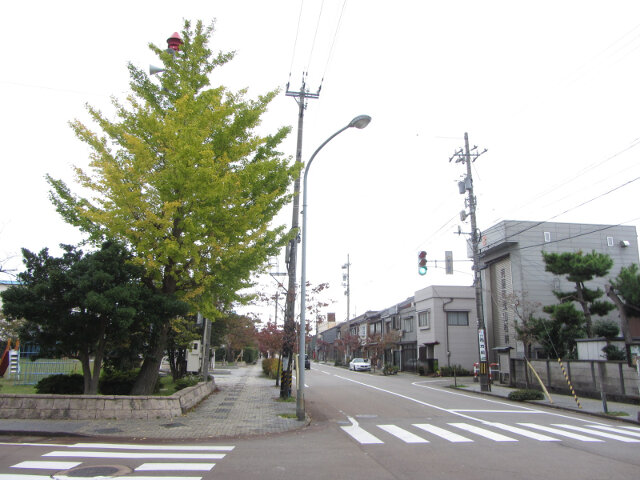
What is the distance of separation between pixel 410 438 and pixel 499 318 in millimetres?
25494

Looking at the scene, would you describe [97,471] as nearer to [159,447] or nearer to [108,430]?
[159,447]

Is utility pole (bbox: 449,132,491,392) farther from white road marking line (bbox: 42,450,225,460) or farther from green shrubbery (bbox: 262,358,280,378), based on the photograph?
white road marking line (bbox: 42,450,225,460)

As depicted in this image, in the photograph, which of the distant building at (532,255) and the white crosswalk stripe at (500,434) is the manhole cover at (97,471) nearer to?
the white crosswalk stripe at (500,434)

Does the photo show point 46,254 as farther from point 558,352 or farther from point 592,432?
point 558,352

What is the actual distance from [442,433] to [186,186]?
8.44 m

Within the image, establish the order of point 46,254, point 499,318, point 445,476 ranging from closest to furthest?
point 445,476
point 46,254
point 499,318

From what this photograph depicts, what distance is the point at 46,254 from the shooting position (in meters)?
12.4

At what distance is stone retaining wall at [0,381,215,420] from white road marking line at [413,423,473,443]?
21.0 feet

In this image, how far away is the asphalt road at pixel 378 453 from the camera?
6.75m

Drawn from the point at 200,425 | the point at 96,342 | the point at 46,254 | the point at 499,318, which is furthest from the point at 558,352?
the point at 46,254

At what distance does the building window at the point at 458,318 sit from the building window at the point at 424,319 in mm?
1842

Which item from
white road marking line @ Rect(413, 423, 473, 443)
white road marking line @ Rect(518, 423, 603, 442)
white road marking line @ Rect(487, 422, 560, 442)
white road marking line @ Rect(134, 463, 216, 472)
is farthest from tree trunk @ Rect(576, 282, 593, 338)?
white road marking line @ Rect(134, 463, 216, 472)

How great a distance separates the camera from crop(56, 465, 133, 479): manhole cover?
21.1 feet

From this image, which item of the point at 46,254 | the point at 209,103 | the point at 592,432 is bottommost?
the point at 592,432
